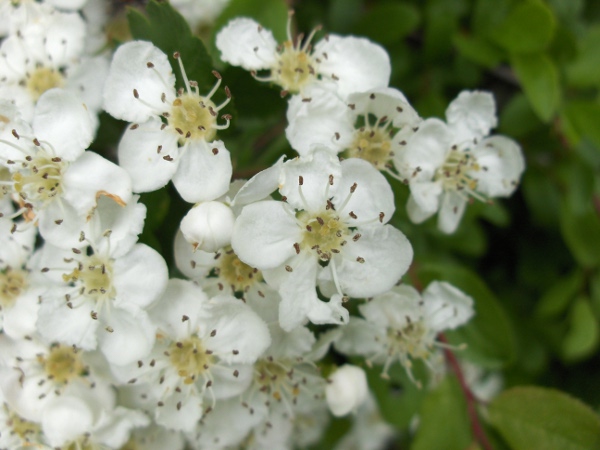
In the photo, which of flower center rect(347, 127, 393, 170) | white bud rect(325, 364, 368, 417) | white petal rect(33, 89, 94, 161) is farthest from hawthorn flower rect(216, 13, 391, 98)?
white bud rect(325, 364, 368, 417)

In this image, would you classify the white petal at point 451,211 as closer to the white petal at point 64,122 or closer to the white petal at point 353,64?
the white petal at point 353,64

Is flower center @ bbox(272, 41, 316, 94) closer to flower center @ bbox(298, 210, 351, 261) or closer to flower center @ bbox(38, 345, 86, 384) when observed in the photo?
flower center @ bbox(298, 210, 351, 261)

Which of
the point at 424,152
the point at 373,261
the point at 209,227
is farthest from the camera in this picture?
the point at 424,152

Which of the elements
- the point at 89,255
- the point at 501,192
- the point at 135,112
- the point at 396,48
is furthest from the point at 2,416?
the point at 396,48

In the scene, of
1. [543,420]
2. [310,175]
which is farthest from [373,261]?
[543,420]

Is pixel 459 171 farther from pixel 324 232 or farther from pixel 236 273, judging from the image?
pixel 236 273

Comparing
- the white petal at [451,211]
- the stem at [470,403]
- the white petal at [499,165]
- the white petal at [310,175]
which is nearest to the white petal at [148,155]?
the white petal at [310,175]

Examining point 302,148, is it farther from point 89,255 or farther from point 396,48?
point 396,48
